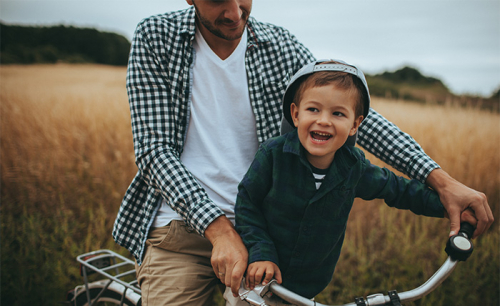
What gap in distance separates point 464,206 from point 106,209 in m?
3.69

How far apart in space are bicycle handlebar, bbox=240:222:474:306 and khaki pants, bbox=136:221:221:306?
1.56 ft

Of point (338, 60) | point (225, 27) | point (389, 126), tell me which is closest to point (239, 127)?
point (225, 27)

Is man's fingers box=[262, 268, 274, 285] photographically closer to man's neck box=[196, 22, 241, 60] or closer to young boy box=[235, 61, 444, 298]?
young boy box=[235, 61, 444, 298]

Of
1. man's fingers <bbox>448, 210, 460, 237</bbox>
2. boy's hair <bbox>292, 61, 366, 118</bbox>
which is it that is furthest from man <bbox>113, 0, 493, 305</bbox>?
boy's hair <bbox>292, 61, 366, 118</bbox>

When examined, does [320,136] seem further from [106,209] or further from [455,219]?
[106,209]

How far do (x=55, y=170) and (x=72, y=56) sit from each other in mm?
17445

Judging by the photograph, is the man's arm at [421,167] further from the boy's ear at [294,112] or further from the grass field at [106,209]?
the grass field at [106,209]

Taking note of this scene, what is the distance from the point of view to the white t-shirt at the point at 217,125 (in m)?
1.62

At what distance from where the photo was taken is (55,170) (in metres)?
4.28

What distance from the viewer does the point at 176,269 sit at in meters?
1.54

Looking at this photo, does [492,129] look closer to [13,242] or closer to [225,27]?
[225,27]

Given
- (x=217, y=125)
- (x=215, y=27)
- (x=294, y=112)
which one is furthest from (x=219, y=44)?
(x=294, y=112)

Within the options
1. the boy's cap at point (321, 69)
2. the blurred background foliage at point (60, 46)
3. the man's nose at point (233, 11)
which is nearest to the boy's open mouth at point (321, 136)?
the boy's cap at point (321, 69)

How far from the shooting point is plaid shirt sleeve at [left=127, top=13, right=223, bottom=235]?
4.57 feet
